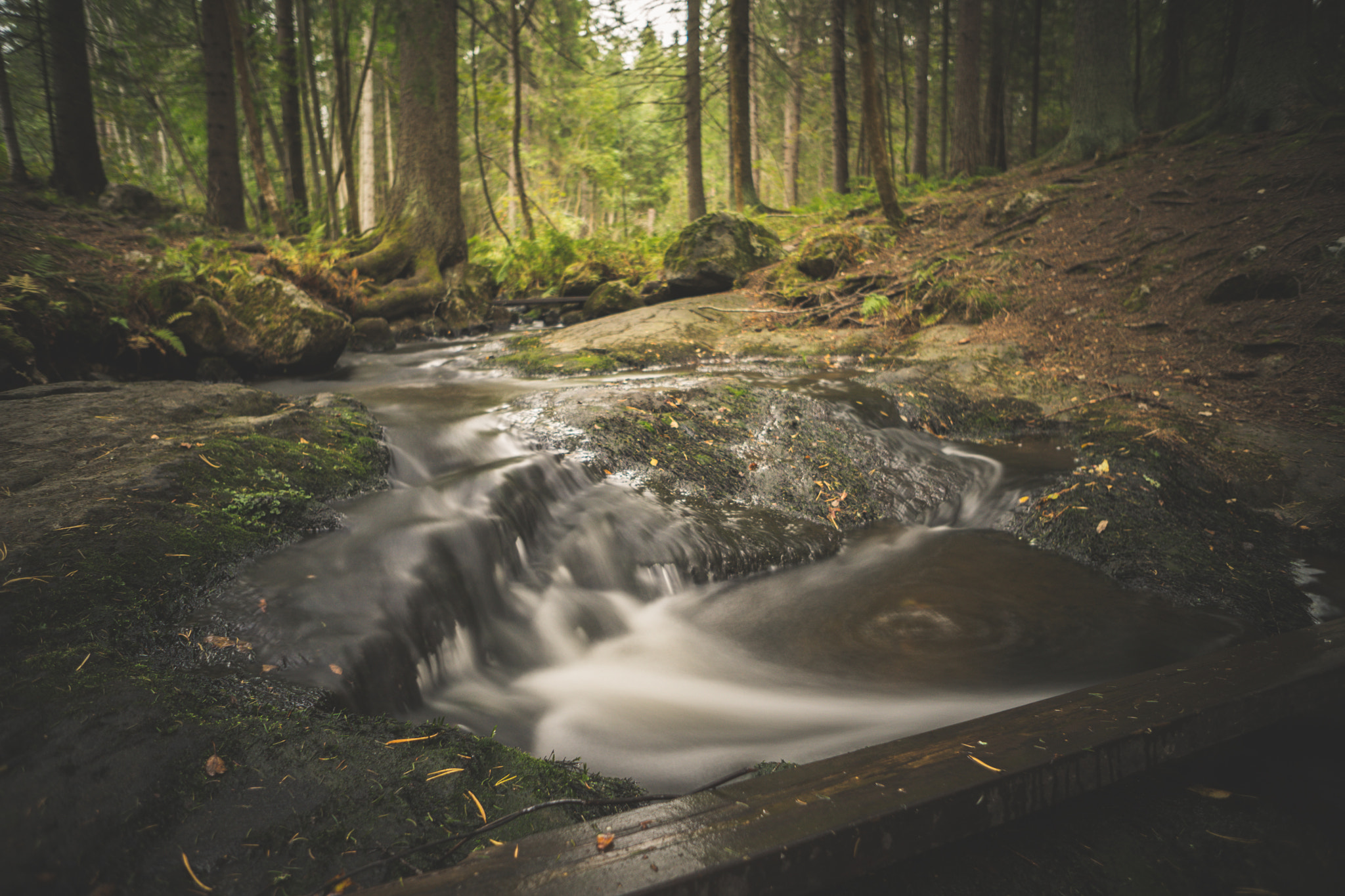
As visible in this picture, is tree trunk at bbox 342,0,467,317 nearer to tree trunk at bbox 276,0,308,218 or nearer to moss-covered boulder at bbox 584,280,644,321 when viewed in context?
moss-covered boulder at bbox 584,280,644,321

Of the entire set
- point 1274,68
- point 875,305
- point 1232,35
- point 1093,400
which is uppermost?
point 1232,35

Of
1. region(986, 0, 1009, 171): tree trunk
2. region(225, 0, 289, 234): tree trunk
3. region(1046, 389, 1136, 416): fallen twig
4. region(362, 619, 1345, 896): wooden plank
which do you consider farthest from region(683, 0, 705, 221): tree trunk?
region(362, 619, 1345, 896): wooden plank

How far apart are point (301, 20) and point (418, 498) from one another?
15.1m

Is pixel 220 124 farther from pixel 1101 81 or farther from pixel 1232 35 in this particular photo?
pixel 1232 35

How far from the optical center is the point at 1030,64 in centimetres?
2209

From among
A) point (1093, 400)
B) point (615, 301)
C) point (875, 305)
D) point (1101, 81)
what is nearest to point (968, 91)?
point (1101, 81)

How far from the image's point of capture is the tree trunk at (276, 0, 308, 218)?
12.6 m

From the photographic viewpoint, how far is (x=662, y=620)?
376cm

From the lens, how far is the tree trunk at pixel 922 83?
62.2 ft

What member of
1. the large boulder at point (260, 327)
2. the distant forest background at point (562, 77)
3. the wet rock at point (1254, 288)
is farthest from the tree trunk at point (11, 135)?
the wet rock at point (1254, 288)

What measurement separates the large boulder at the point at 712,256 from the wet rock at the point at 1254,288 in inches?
269

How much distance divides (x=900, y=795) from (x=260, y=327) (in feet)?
26.6

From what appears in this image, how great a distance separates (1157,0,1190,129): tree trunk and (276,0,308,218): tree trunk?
19063 millimetres

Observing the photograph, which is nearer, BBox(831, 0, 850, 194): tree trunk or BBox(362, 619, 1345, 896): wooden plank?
BBox(362, 619, 1345, 896): wooden plank
